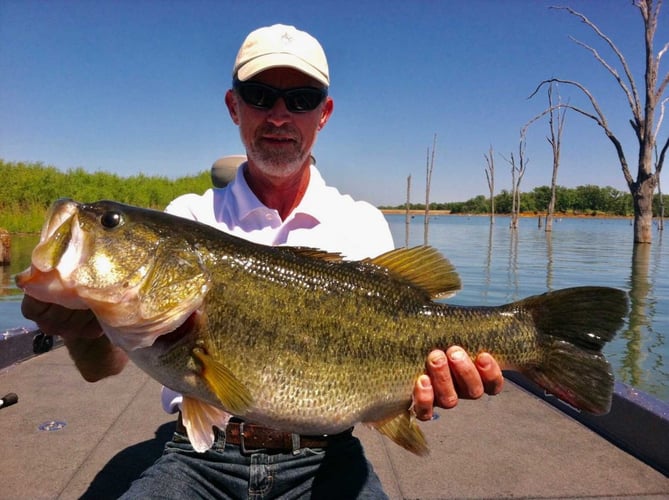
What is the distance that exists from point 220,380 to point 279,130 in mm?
1750

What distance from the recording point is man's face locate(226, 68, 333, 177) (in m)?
3.28

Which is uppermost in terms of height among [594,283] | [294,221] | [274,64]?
[274,64]

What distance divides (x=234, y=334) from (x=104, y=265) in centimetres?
59

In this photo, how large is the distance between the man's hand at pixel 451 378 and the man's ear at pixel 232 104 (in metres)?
2.12

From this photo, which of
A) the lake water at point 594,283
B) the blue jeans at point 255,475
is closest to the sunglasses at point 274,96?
the blue jeans at point 255,475

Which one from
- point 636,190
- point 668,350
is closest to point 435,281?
point 668,350

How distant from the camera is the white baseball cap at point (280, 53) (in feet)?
10.5

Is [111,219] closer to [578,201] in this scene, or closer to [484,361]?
[484,361]

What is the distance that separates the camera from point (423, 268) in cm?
270

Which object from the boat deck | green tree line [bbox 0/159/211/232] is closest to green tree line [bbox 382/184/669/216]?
green tree line [bbox 0/159/211/232]

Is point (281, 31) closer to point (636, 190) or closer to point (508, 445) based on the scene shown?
point (508, 445)

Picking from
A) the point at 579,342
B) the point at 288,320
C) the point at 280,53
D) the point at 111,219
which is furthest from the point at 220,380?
the point at 280,53

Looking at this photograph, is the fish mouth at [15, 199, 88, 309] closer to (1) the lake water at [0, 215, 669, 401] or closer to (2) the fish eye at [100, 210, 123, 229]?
(2) the fish eye at [100, 210, 123, 229]

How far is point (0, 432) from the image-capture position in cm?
395
